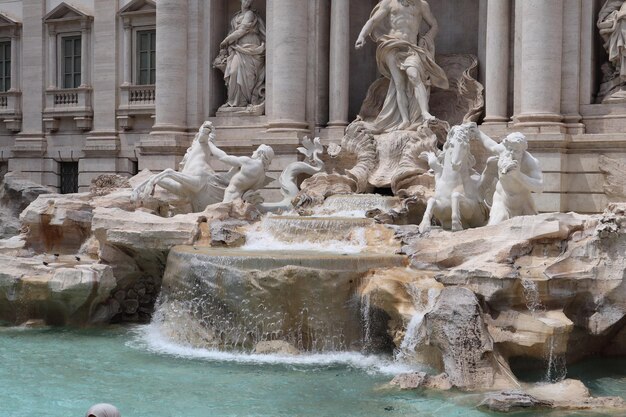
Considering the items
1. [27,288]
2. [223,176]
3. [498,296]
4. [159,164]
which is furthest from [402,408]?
[159,164]

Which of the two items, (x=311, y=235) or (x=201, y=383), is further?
(x=311, y=235)

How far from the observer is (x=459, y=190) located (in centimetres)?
1345

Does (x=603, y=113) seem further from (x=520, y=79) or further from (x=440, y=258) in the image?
(x=440, y=258)

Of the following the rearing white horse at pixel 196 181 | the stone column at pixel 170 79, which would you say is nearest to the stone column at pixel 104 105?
the stone column at pixel 170 79

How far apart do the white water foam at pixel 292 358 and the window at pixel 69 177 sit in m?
Answer: 12.1

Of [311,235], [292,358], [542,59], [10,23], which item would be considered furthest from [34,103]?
[292,358]

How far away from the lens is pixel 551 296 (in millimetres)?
10914

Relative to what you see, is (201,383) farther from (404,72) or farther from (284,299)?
(404,72)

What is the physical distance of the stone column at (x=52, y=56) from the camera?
2330cm

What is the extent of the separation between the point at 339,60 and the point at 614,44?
5377 millimetres

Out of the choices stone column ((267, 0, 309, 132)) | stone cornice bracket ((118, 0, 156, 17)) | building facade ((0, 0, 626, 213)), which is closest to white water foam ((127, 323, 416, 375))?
building facade ((0, 0, 626, 213))

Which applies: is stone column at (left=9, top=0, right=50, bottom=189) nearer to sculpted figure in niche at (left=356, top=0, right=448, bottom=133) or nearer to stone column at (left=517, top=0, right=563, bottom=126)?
sculpted figure in niche at (left=356, top=0, right=448, bottom=133)

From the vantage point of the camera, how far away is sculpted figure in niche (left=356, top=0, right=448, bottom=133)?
56.3ft

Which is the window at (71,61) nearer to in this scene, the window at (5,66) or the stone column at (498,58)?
the window at (5,66)
